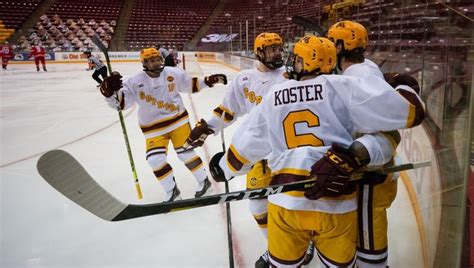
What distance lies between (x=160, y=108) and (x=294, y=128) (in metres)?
1.87

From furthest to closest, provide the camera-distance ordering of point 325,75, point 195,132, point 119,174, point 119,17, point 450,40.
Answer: point 119,17, point 119,174, point 195,132, point 450,40, point 325,75

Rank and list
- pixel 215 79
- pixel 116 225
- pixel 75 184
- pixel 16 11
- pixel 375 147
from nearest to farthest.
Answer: pixel 75 184, pixel 375 147, pixel 116 225, pixel 215 79, pixel 16 11

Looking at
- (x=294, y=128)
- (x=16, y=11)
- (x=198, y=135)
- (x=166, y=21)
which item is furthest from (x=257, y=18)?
(x=16, y=11)

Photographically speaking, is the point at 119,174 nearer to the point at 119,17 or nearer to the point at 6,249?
the point at 6,249

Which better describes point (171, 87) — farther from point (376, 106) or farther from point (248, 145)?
point (376, 106)

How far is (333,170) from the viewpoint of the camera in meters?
1.10

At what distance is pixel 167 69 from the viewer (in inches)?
116

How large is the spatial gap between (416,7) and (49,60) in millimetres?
16814

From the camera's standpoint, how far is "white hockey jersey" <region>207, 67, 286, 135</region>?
208 cm

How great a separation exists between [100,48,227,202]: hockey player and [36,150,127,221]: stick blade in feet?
5.72

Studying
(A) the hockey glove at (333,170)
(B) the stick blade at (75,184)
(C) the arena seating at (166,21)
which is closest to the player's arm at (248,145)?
(A) the hockey glove at (333,170)

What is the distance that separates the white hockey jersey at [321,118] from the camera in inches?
44.6

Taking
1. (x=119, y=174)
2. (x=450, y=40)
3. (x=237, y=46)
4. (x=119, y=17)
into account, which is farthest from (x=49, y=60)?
(x=450, y=40)

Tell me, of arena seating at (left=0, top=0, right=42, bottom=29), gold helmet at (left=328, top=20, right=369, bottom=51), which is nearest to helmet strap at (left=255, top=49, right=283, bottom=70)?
gold helmet at (left=328, top=20, right=369, bottom=51)
